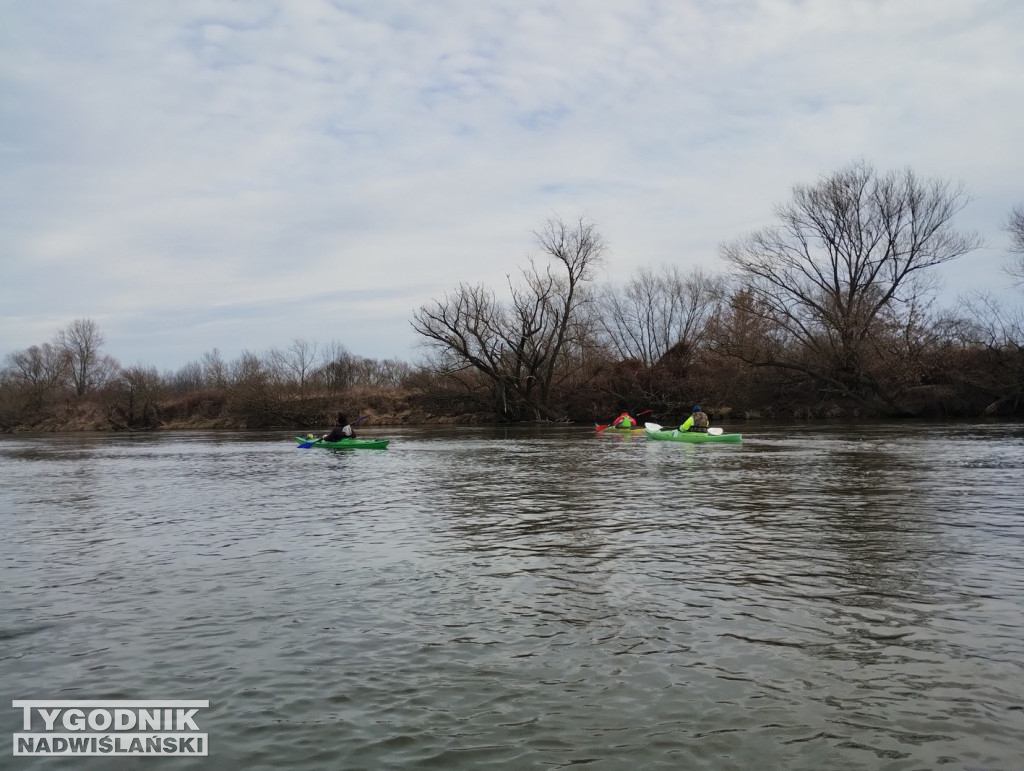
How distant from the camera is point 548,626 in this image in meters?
6.59

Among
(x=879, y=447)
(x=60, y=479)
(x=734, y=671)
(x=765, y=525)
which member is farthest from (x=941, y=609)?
(x=60, y=479)

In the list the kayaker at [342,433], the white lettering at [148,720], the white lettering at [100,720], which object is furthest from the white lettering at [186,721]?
the kayaker at [342,433]

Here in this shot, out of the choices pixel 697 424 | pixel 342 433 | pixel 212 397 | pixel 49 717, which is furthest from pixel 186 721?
pixel 212 397

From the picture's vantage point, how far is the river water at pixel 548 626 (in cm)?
456

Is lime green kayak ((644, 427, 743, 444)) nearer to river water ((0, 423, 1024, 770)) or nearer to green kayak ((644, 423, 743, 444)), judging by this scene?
green kayak ((644, 423, 743, 444))

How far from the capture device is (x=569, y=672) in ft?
18.1

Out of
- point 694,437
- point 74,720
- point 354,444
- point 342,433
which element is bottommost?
point 74,720

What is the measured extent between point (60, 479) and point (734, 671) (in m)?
21.0

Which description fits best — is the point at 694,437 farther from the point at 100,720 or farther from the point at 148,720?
the point at 100,720

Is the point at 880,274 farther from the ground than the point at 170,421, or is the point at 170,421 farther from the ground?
A: the point at 880,274

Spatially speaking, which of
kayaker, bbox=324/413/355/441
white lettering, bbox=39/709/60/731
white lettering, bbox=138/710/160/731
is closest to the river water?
white lettering, bbox=39/709/60/731

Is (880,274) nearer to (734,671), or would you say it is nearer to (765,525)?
(765,525)

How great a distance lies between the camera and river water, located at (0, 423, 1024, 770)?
4.56 meters

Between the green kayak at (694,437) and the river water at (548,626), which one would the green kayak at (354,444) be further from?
the river water at (548,626)
